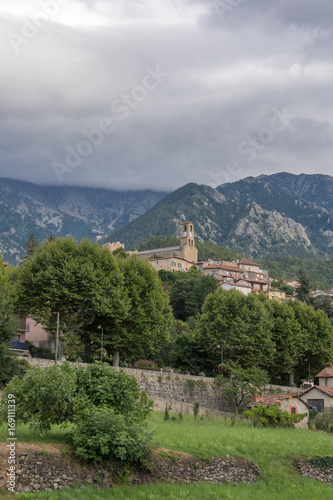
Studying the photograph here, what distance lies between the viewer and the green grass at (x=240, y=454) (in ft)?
66.2

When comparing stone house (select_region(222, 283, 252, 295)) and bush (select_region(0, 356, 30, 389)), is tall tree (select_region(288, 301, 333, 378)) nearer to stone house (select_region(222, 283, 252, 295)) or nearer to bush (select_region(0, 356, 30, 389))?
bush (select_region(0, 356, 30, 389))

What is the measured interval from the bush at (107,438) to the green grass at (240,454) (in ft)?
4.00

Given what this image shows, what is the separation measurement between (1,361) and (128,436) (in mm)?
17955

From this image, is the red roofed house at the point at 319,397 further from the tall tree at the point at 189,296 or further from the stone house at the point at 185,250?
the stone house at the point at 185,250

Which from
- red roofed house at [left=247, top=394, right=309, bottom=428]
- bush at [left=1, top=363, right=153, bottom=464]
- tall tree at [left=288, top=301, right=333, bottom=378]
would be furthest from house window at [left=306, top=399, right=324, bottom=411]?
bush at [left=1, top=363, right=153, bottom=464]

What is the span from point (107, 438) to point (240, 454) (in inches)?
333

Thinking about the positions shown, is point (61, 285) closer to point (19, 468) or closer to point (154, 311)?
point (154, 311)

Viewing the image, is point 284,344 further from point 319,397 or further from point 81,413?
point 81,413

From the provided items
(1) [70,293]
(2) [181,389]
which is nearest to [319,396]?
(2) [181,389]

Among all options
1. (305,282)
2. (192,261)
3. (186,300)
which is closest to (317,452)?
(186,300)

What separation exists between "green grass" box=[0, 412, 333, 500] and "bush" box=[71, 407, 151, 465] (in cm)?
122

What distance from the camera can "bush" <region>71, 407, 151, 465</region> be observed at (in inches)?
789

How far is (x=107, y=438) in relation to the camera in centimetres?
2003

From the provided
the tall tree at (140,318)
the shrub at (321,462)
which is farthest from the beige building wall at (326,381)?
the shrub at (321,462)
